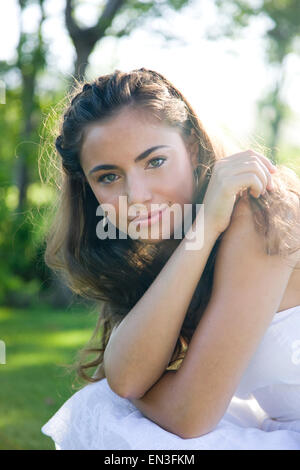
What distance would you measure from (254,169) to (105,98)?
754 mm

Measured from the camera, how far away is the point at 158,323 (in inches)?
75.5

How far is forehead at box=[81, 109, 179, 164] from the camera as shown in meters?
2.15

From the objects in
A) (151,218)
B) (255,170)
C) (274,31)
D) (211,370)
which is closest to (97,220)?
(151,218)

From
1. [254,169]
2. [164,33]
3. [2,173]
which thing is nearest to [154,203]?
[254,169]

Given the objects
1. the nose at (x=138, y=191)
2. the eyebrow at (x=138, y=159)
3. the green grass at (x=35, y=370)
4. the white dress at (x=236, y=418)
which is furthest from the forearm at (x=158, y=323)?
the green grass at (x=35, y=370)

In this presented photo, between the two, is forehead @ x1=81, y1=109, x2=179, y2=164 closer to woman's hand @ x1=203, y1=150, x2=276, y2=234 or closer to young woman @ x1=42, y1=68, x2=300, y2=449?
young woman @ x1=42, y1=68, x2=300, y2=449

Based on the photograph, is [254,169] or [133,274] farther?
[133,274]


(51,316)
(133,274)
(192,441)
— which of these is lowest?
(51,316)

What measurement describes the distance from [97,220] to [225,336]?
3.74 ft

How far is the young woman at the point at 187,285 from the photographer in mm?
1868

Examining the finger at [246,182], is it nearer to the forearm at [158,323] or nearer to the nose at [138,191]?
the forearm at [158,323]

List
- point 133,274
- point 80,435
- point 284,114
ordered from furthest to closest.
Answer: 1. point 284,114
2. point 133,274
3. point 80,435
